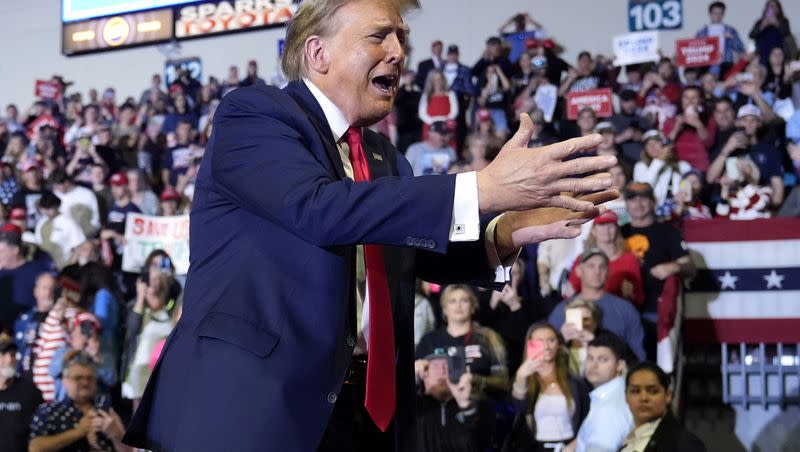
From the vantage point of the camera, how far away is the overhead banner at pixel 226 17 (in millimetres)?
15008

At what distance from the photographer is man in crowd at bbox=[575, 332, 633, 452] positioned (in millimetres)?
5055

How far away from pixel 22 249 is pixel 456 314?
403cm

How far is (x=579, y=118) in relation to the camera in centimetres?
900

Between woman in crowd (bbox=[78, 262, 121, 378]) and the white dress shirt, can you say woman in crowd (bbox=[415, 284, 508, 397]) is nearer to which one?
the white dress shirt

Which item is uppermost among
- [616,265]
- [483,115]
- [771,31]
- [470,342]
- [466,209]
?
[771,31]

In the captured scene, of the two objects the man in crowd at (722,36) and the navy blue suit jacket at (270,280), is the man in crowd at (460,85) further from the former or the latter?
the navy blue suit jacket at (270,280)

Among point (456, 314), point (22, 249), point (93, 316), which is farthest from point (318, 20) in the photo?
point (22, 249)

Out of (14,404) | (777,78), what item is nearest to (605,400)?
(14,404)

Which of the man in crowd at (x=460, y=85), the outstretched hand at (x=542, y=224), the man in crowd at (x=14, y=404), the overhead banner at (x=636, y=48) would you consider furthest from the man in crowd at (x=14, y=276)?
the outstretched hand at (x=542, y=224)

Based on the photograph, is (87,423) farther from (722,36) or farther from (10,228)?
(722,36)

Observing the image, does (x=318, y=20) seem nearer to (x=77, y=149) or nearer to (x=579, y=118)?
(x=579, y=118)

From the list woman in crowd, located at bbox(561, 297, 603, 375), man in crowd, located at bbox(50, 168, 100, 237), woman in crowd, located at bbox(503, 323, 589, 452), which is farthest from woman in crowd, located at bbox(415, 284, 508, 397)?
man in crowd, located at bbox(50, 168, 100, 237)

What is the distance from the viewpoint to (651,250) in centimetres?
629

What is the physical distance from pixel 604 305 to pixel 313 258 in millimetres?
4343
